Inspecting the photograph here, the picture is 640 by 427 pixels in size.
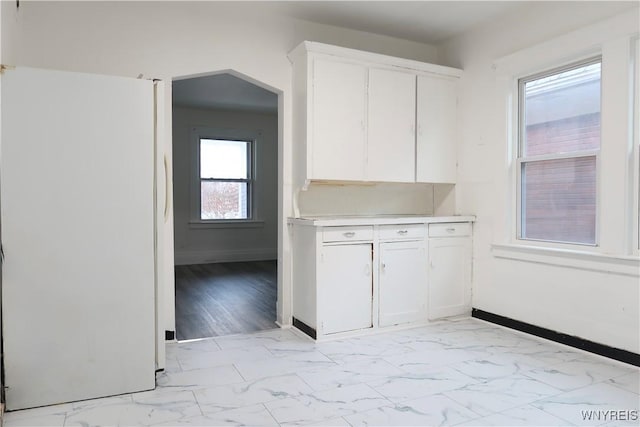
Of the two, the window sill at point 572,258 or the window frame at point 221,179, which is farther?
the window frame at point 221,179

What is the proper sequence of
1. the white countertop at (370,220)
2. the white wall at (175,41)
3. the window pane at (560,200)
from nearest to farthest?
1. the white wall at (175,41)
2. the window pane at (560,200)
3. the white countertop at (370,220)

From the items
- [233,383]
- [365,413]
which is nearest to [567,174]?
[365,413]

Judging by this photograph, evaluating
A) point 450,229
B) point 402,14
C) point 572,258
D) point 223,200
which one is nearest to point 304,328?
point 450,229

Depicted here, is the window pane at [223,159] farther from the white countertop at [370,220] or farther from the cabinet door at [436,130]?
the cabinet door at [436,130]

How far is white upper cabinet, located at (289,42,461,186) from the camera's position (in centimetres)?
350

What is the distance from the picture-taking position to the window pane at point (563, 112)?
3.07 meters

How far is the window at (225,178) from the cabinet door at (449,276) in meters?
4.62

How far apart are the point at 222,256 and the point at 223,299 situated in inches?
115

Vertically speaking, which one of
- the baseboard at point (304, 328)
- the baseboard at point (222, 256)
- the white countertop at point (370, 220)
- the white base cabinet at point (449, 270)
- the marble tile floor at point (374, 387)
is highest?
the white countertop at point (370, 220)

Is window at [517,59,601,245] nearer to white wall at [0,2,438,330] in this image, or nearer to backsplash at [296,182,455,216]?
backsplash at [296,182,455,216]

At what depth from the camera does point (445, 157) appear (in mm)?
4082

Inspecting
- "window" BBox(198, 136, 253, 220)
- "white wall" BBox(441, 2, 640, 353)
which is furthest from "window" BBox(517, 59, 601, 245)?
"window" BBox(198, 136, 253, 220)

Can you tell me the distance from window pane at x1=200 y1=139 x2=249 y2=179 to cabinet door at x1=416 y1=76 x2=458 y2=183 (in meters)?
4.41

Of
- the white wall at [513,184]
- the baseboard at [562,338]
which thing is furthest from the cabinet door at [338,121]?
the baseboard at [562,338]
